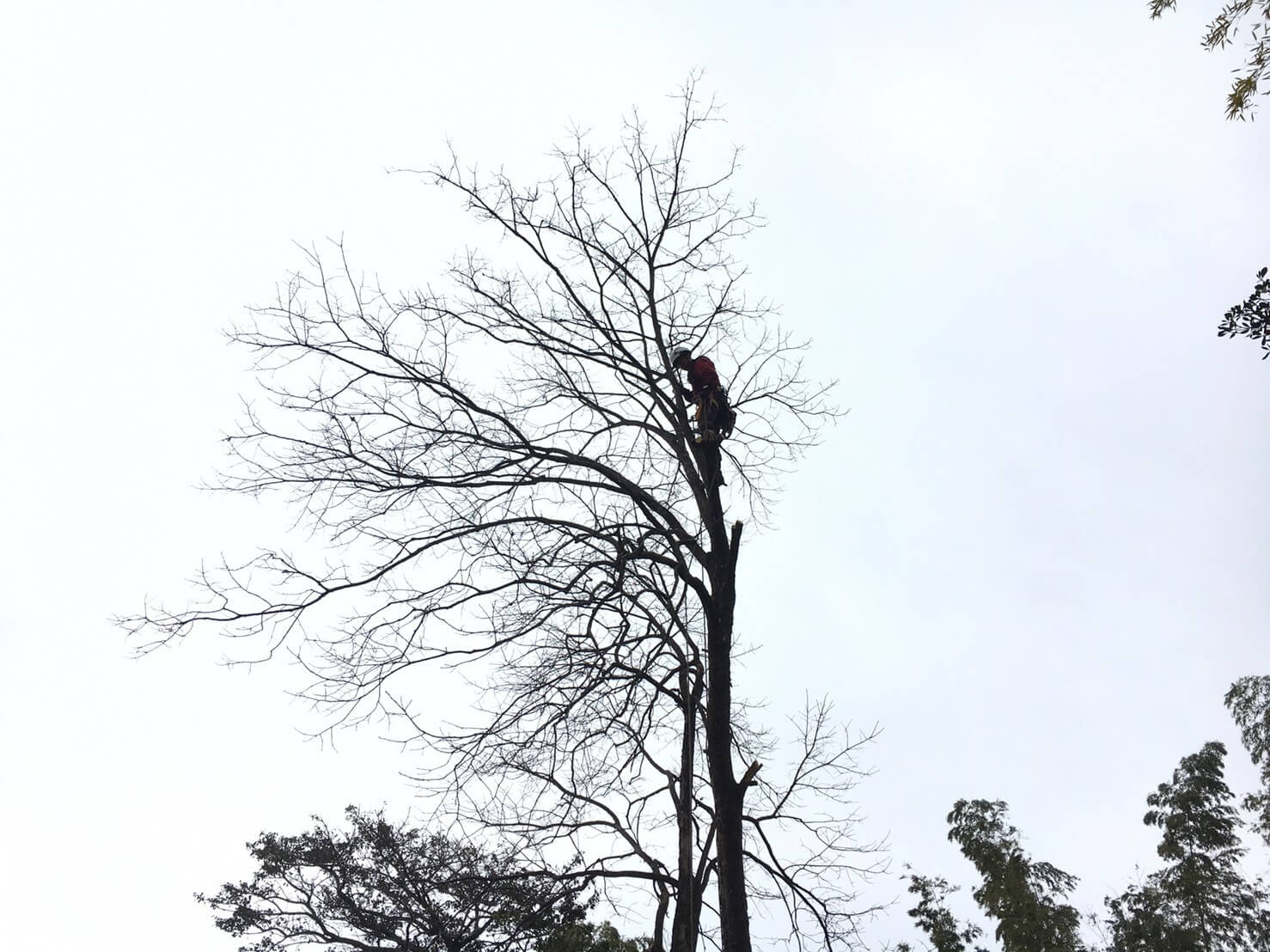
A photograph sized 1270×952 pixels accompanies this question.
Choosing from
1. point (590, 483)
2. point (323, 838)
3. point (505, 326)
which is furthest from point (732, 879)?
point (323, 838)

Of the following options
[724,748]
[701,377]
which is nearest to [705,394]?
[701,377]

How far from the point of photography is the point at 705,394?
6.84 metres

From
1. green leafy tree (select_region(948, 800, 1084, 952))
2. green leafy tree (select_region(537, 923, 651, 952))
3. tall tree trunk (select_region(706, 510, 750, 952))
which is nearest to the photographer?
tall tree trunk (select_region(706, 510, 750, 952))

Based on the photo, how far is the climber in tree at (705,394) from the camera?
6.77 metres

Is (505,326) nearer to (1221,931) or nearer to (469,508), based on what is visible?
(469,508)

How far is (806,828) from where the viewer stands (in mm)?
6449

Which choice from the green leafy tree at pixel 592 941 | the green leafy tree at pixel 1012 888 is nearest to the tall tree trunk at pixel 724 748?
the green leafy tree at pixel 592 941

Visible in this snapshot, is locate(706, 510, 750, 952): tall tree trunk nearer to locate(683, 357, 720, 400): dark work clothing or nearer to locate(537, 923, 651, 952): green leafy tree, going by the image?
locate(683, 357, 720, 400): dark work clothing

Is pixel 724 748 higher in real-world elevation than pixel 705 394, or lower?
lower

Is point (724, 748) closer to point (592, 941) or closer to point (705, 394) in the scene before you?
point (705, 394)

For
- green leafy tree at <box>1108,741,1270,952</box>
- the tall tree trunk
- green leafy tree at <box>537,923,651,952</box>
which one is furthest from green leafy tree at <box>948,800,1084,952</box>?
the tall tree trunk

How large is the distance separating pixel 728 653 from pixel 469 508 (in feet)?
6.09

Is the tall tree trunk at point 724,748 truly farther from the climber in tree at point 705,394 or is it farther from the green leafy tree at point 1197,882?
the green leafy tree at point 1197,882

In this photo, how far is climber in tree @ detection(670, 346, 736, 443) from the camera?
6.77 meters
